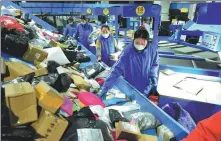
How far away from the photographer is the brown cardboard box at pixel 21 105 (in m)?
1.49

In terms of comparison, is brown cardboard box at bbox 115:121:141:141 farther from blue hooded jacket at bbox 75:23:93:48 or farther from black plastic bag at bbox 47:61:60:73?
blue hooded jacket at bbox 75:23:93:48

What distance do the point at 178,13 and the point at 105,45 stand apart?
4964 mm

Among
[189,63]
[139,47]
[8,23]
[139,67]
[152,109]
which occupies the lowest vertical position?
[189,63]

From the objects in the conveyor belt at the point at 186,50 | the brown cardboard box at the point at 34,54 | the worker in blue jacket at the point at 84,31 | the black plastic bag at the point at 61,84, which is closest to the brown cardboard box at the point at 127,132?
the black plastic bag at the point at 61,84

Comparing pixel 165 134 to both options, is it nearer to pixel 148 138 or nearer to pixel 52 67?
pixel 148 138

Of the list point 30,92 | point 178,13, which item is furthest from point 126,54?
point 178,13

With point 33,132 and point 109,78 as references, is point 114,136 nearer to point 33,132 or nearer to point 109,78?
point 33,132

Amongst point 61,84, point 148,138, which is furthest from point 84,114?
point 148,138

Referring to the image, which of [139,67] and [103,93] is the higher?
[139,67]

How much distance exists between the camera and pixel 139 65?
9.98 feet

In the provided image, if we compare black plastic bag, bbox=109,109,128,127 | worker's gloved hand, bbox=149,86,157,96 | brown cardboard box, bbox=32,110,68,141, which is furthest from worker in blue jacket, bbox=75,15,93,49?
brown cardboard box, bbox=32,110,68,141

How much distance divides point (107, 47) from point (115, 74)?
208 centimetres

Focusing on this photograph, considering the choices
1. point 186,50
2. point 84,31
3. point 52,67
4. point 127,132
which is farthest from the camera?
point 186,50

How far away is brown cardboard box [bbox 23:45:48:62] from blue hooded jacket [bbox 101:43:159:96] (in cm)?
109
